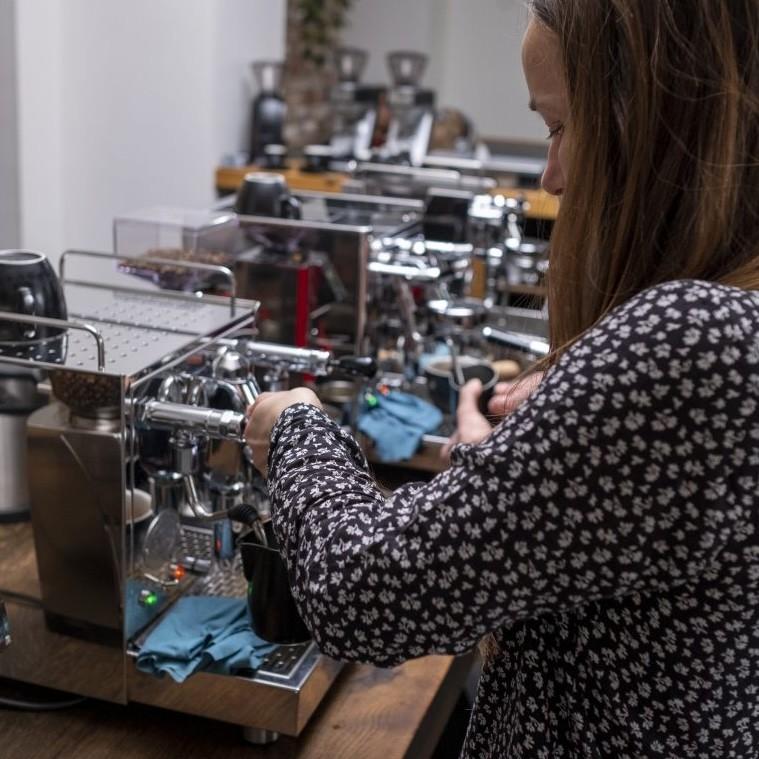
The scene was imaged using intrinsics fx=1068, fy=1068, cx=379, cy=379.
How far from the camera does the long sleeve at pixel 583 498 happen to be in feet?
1.74

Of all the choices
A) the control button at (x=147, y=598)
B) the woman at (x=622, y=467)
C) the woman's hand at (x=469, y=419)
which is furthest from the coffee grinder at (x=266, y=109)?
the woman at (x=622, y=467)

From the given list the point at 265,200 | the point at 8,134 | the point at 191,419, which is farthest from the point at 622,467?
the point at 8,134

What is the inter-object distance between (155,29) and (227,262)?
203 cm

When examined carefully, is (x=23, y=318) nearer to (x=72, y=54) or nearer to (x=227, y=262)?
(x=227, y=262)

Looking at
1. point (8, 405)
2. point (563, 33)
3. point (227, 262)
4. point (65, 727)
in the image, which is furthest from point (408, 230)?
point (563, 33)

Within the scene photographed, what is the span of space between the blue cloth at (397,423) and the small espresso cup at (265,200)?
13.7 inches

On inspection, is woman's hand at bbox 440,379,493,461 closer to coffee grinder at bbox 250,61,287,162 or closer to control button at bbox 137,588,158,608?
control button at bbox 137,588,158,608

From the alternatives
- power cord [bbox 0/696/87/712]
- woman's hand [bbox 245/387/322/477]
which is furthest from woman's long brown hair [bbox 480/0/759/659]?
Answer: power cord [bbox 0/696/87/712]

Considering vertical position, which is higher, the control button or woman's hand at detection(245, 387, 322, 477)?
woman's hand at detection(245, 387, 322, 477)

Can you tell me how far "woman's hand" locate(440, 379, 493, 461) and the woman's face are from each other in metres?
0.79

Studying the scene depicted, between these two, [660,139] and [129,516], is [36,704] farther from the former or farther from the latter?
[660,139]

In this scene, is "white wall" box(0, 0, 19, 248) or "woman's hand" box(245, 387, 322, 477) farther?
"white wall" box(0, 0, 19, 248)

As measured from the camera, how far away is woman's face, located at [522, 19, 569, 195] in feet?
2.02

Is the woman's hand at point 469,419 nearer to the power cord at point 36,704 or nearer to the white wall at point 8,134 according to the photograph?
the power cord at point 36,704
